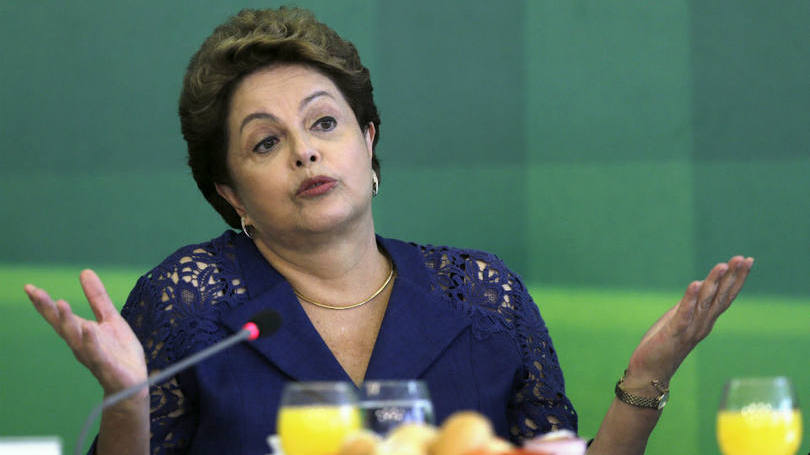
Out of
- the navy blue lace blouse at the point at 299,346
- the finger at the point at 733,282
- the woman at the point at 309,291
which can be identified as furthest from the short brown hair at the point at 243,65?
the finger at the point at 733,282

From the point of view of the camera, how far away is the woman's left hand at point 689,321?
5.62 ft

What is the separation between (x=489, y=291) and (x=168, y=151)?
127 centimetres

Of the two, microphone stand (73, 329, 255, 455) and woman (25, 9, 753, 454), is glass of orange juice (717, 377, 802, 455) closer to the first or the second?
woman (25, 9, 753, 454)

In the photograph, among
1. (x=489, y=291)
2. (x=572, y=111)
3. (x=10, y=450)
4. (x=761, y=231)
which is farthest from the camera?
(x=572, y=111)

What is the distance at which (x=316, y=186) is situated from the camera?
211 centimetres

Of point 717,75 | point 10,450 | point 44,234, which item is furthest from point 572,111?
point 10,450

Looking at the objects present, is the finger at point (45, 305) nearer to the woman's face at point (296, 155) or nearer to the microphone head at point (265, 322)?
the microphone head at point (265, 322)

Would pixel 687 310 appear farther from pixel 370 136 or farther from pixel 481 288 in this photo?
pixel 370 136

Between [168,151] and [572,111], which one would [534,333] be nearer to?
[572,111]

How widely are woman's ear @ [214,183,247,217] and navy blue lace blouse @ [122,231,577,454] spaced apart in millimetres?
67

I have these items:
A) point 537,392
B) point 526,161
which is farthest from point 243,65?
point 526,161

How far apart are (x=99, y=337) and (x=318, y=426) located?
0.57 meters

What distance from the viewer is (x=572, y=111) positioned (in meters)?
2.96

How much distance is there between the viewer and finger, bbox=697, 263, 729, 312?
66.8 inches
